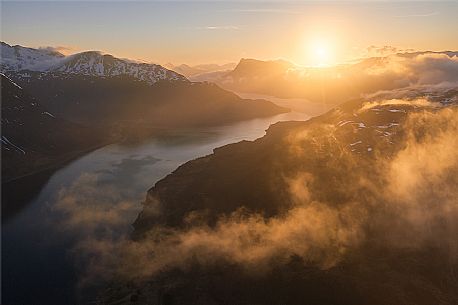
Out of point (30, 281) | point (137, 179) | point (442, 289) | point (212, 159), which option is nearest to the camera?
point (442, 289)

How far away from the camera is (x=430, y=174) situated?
11044 centimetres

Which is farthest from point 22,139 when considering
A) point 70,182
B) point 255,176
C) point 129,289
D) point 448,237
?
point 448,237

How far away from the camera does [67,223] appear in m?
110

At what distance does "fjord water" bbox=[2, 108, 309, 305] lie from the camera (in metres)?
82.1

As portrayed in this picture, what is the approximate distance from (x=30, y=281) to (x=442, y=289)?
2886 inches

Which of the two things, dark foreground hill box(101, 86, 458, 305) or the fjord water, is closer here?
dark foreground hill box(101, 86, 458, 305)

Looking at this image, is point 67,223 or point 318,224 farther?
point 67,223

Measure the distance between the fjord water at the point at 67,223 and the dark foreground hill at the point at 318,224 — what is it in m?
7.79

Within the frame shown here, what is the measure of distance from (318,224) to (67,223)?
198 ft

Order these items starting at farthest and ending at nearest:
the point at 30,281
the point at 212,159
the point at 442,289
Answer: the point at 212,159
the point at 30,281
the point at 442,289

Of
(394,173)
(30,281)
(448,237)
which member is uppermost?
(394,173)

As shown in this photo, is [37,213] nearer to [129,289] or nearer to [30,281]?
[30,281]

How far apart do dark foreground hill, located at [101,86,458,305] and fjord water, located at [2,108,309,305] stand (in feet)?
25.5

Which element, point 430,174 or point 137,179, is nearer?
point 430,174
